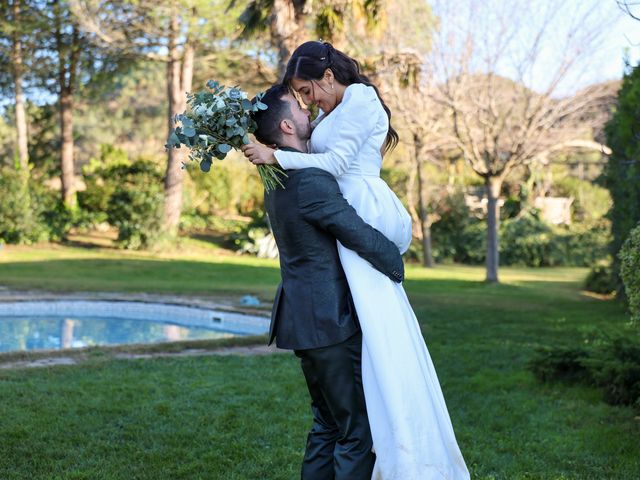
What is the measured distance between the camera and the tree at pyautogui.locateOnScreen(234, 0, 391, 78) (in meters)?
11.6

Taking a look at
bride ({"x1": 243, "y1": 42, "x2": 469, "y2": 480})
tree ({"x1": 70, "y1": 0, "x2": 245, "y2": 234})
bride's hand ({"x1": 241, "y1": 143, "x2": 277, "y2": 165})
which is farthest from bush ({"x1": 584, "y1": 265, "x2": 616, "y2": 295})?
bride's hand ({"x1": 241, "y1": 143, "x2": 277, "y2": 165})

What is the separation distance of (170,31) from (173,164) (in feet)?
11.5

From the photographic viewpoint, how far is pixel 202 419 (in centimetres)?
531

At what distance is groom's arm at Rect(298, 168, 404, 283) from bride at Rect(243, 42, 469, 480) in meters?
0.05

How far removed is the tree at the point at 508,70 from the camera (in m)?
14.6

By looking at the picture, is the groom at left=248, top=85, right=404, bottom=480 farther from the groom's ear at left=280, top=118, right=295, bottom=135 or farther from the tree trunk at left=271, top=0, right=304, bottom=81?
the tree trunk at left=271, top=0, right=304, bottom=81

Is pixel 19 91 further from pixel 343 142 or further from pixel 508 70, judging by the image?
pixel 343 142

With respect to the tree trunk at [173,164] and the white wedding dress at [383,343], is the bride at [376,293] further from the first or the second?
the tree trunk at [173,164]

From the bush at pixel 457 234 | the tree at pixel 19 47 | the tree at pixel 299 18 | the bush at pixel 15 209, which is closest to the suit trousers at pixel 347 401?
the tree at pixel 299 18

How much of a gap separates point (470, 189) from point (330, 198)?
80.6ft

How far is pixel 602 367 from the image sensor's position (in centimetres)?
602

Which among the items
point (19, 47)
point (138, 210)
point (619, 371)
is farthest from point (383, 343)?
point (19, 47)

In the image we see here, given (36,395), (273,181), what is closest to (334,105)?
(273,181)

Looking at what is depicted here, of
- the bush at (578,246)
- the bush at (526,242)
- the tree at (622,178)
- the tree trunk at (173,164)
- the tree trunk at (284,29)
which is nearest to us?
the tree at (622,178)
